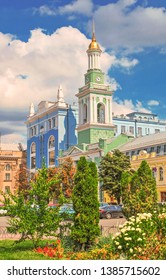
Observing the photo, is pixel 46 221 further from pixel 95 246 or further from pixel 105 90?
pixel 105 90

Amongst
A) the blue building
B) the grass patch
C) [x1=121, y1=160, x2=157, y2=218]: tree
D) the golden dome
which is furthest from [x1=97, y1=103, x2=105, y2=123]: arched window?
the grass patch

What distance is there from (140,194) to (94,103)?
42.5 metres

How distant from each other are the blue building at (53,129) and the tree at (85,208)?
5001 cm

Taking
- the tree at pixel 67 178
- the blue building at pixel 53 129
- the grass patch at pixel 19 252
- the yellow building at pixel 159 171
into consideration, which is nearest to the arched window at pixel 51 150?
the blue building at pixel 53 129

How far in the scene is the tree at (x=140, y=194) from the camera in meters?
19.5

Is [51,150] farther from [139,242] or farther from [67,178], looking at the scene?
[139,242]

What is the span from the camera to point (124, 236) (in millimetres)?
11148

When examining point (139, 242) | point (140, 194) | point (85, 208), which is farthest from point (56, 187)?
point (139, 242)

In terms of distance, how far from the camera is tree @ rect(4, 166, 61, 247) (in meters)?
14.4

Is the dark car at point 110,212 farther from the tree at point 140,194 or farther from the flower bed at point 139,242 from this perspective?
the flower bed at point 139,242

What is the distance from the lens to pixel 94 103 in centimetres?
6191

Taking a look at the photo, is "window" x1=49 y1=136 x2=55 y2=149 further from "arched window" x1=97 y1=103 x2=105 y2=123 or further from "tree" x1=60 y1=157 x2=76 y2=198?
"tree" x1=60 y1=157 x2=76 y2=198
